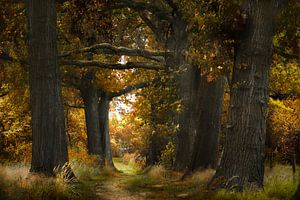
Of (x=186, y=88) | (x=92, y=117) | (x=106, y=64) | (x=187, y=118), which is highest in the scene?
(x=106, y=64)

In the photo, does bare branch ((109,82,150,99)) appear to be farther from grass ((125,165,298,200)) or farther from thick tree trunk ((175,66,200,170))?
grass ((125,165,298,200))

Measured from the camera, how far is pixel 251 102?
1016 cm

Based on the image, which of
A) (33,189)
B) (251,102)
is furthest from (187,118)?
(33,189)

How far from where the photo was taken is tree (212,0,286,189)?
10.1 meters

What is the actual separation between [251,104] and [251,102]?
0.05 m

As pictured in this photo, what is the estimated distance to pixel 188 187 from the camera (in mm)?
12828

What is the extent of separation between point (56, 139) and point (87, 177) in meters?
6.87

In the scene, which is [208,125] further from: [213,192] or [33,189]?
[33,189]

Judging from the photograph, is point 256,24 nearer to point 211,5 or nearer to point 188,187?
point 211,5

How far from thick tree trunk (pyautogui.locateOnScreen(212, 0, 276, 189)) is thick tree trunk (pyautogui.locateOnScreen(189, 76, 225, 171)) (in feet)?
15.0

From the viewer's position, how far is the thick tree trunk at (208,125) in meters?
14.9

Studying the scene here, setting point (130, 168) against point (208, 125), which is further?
point (130, 168)

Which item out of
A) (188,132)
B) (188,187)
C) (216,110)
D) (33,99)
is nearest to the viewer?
(33,99)

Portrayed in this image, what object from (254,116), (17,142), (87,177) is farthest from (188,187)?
(17,142)
